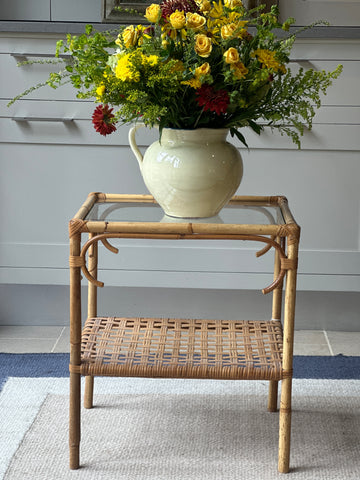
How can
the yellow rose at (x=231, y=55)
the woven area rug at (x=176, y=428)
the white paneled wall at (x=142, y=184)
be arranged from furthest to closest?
the white paneled wall at (x=142, y=184) → the woven area rug at (x=176, y=428) → the yellow rose at (x=231, y=55)

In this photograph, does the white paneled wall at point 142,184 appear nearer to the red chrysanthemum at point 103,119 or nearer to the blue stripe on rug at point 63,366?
the blue stripe on rug at point 63,366

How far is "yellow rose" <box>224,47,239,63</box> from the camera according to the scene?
4.26 ft

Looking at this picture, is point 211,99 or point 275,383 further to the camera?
point 275,383

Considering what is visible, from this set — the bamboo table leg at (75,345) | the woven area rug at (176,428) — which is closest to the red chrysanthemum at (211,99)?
the bamboo table leg at (75,345)

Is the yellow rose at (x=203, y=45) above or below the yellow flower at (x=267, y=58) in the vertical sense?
above

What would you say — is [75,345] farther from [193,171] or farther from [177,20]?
[177,20]

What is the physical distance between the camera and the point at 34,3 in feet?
8.81

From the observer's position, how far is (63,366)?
6.94ft

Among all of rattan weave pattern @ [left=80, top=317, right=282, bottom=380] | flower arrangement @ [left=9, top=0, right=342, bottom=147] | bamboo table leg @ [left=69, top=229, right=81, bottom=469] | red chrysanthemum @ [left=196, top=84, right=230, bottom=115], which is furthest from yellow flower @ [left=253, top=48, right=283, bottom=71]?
rattan weave pattern @ [left=80, top=317, right=282, bottom=380]

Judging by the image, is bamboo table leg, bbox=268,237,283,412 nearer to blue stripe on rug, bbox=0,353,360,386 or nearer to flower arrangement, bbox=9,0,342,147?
blue stripe on rug, bbox=0,353,360,386

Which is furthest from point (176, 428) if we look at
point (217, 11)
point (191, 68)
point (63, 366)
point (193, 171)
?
point (217, 11)

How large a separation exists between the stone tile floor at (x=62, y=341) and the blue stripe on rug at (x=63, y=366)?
6 centimetres

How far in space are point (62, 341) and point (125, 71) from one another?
1.24 m

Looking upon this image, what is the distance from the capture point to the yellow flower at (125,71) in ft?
4.36
